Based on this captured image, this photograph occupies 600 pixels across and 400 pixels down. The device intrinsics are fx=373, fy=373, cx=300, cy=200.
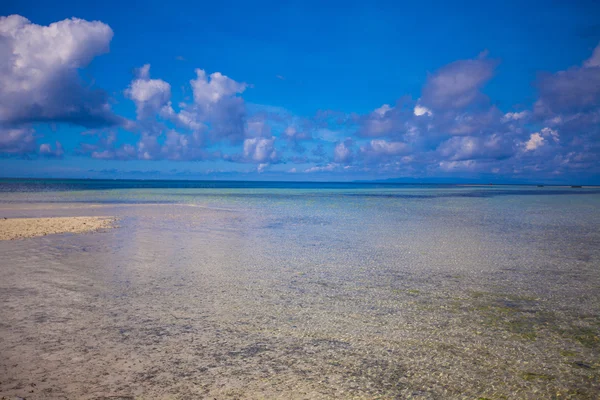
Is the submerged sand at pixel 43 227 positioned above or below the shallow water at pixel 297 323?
above

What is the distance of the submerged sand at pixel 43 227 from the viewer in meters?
15.6

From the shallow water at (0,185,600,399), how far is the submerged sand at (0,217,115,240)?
9.66 feet

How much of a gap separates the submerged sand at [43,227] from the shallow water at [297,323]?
116 inches

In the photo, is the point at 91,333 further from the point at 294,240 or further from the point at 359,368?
the point at 294,240

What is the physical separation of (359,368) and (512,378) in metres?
1.82

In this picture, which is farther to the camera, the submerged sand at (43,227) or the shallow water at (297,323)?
the submerged sand at (43,227)

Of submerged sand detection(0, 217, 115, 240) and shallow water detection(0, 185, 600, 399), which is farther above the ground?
submerged sand detection(0, 217, 115, 240)

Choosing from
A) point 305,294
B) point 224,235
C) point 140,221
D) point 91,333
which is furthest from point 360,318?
point 140,221

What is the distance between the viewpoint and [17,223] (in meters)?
18.9

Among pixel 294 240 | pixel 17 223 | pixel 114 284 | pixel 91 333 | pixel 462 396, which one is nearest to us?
pixel 462 396

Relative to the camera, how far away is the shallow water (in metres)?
4.34

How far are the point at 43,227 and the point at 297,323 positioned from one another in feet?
54.3

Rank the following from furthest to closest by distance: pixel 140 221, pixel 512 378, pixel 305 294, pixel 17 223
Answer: pixel 140 221
pixel 17 223
pixel 305 294
pixel 512 378

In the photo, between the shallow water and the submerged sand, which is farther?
the submerged sand
